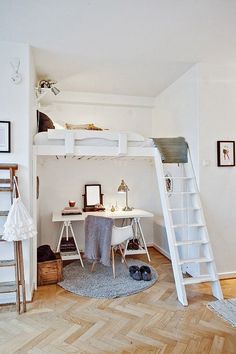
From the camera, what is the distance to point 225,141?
11.4 ft

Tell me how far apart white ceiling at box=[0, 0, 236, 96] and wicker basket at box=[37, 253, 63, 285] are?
2617 millimetres

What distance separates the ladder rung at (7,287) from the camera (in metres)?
2.58

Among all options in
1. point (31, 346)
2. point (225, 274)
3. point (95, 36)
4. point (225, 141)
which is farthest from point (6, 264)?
point (225, 141)

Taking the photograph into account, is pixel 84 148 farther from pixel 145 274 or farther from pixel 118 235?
pixel 145 274

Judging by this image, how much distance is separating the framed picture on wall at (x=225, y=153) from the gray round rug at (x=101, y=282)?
1829mm

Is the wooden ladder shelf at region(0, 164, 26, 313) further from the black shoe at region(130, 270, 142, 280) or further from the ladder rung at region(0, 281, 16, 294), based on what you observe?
the black shoe at region(130, 270, 142, 280)

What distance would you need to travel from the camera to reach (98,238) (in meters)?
3.44

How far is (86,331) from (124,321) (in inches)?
15.0

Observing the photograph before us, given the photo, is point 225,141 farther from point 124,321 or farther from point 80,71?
point 124,321

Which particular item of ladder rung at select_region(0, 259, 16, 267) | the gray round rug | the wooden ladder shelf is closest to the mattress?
the wooden ladder shelf

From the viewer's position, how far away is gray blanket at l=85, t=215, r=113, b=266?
3.34 metres

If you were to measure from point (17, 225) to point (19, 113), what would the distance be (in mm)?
1256

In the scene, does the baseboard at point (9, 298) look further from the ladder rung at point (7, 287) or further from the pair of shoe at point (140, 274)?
the pair of shoe at point (140, 274)

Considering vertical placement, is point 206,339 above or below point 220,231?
below
